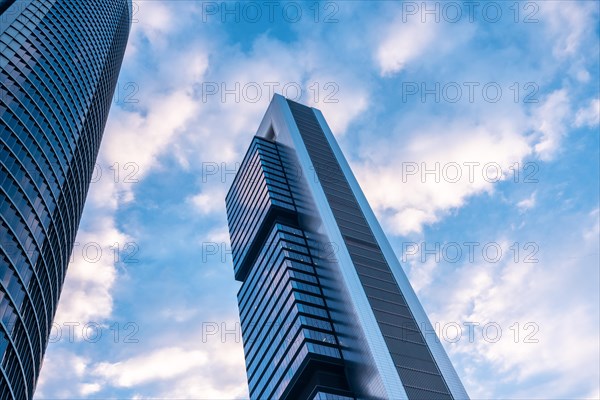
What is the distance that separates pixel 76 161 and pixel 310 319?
45378 millimetres

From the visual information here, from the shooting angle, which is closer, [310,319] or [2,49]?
[2,49]

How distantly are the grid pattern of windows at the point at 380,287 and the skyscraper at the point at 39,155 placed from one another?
48.3 meters

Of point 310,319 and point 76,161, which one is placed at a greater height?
point 76,161

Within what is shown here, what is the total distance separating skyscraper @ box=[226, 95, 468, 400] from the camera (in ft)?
273

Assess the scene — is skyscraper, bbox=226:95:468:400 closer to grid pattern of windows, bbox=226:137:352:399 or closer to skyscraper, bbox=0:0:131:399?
grid pattern of windows, bbox=226:137:352:399

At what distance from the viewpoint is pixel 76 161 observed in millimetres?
80750

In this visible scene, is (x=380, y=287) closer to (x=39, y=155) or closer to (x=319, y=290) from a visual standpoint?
(x=319, y=290)

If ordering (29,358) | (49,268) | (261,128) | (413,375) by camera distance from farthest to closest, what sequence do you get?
(261,128)
(413,375)
(49,268)
(29,358)

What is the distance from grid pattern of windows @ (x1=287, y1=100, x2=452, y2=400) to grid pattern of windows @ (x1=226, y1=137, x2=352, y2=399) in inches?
332

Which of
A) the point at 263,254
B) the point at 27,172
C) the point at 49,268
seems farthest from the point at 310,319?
the point at 27,172

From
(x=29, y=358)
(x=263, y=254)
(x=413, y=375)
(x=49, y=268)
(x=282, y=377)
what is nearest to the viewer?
(x=29, y=358)

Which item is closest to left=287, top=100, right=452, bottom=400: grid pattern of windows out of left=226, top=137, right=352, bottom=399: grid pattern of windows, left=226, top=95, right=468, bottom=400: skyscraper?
left=226, top=95, right=468, bottom=400: skyscraper

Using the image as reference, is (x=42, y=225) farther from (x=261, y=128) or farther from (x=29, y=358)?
(x=261, y=128)

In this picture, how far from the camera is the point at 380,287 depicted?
97.2 metres
